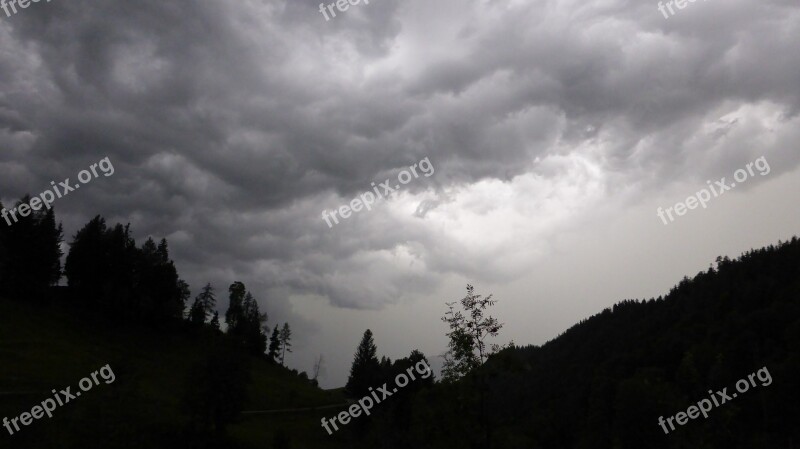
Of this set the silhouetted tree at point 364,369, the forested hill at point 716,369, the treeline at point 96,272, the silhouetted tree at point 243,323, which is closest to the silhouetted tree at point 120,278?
the treeline at point 96,272

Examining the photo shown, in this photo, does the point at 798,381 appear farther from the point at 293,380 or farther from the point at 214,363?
the point at 214,363

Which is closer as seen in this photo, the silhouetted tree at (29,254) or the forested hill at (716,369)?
the silhouetted tree at (29,254)

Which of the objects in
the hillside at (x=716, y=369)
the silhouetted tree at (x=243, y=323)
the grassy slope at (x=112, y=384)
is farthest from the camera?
the silhouetted tree at (x=243, y=323)

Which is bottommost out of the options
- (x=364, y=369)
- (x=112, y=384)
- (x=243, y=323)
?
(x=112, y=384)

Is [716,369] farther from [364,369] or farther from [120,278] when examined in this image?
[120,278]

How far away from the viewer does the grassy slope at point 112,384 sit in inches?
1443

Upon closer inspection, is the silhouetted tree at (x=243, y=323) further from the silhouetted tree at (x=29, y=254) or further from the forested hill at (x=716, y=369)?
the forested hill at (x=716, y=369)

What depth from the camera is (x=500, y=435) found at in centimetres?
2017

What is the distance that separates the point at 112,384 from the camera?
38656mm

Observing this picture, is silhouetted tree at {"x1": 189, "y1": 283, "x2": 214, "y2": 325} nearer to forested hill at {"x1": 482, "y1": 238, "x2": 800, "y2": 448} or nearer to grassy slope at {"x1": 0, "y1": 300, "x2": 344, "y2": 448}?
grassy slope at {"x1": 0, "y1": 300, "x2": 344, "y2": 448}

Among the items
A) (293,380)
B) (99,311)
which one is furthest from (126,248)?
(293,380)

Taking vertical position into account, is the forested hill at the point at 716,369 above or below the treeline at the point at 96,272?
below

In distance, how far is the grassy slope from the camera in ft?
120

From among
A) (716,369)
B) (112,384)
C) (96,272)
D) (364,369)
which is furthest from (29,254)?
(716,369)
